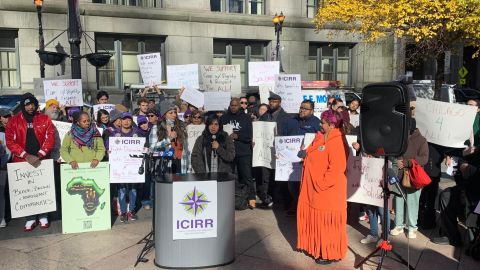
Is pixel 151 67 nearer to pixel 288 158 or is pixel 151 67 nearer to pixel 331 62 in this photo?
pixel 288 158

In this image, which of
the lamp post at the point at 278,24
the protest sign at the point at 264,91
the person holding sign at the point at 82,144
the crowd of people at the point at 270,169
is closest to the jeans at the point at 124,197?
the crowd of people at the point at 270,169

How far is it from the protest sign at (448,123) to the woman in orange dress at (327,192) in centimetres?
213

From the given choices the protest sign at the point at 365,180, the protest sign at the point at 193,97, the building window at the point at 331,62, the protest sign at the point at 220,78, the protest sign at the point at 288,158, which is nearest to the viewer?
the protest sign at the point at 365,180

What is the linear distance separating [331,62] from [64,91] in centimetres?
1966

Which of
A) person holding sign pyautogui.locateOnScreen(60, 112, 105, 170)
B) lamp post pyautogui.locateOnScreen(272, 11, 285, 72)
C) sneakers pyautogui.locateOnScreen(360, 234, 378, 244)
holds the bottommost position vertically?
sneakers pyautogui.locateOnScreen(360, 234, 378, 244)

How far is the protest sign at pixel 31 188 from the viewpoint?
6.44 metres

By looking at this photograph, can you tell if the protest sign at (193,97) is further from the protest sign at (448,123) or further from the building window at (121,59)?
the building window at (121,59)

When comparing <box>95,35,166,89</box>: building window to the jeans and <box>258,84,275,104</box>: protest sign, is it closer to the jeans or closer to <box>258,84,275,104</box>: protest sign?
<box>258,84,275,104</box>: protest sign

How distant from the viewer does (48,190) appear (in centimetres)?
671

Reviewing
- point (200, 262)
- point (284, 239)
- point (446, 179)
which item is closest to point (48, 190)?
point (200, 262)

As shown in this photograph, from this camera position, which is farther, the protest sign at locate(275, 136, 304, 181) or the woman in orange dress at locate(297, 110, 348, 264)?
the protest sign at locate(275, 136, 304, 181)

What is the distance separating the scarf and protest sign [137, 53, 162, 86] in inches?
140

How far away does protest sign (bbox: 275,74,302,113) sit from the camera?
9359mm

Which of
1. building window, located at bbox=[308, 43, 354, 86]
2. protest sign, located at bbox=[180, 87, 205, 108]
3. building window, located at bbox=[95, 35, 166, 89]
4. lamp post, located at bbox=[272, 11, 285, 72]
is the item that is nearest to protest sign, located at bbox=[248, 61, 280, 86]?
protest sign, located at bbox=[180, 87, 205, 108]
